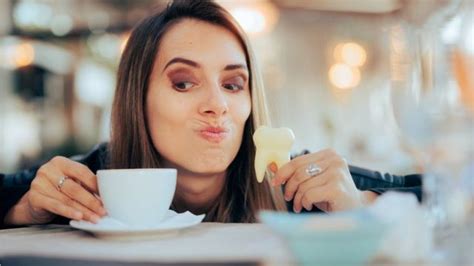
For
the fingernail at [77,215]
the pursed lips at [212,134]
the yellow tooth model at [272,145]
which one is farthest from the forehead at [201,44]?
the fingernail at [77,215]

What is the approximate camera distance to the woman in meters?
1.16

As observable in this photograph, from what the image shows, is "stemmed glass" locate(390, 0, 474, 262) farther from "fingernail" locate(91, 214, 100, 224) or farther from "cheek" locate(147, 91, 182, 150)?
"cheek" locate(147, 91, 182, 150)

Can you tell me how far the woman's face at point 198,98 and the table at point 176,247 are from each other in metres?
0.33

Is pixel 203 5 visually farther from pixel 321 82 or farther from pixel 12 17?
pixel 321 82

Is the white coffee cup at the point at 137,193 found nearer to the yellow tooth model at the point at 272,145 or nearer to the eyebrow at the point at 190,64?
the yellow tooth model at the point at 272,145

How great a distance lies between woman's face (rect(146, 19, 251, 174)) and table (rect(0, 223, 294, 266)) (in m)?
0.33

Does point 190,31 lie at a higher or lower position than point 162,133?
higher

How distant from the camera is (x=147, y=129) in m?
1.35

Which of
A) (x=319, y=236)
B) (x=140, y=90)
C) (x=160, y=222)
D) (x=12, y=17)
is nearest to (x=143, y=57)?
(x=140, y=90)

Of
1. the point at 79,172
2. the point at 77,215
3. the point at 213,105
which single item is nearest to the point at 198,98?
the point at 213,105

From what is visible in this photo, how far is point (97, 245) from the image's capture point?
28.9 inches

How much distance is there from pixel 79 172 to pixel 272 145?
34cm

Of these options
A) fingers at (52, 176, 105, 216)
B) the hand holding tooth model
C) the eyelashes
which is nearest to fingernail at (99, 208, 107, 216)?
fingers at (52, 176, 105, 216)

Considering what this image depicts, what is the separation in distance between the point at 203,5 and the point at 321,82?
14.2ft
